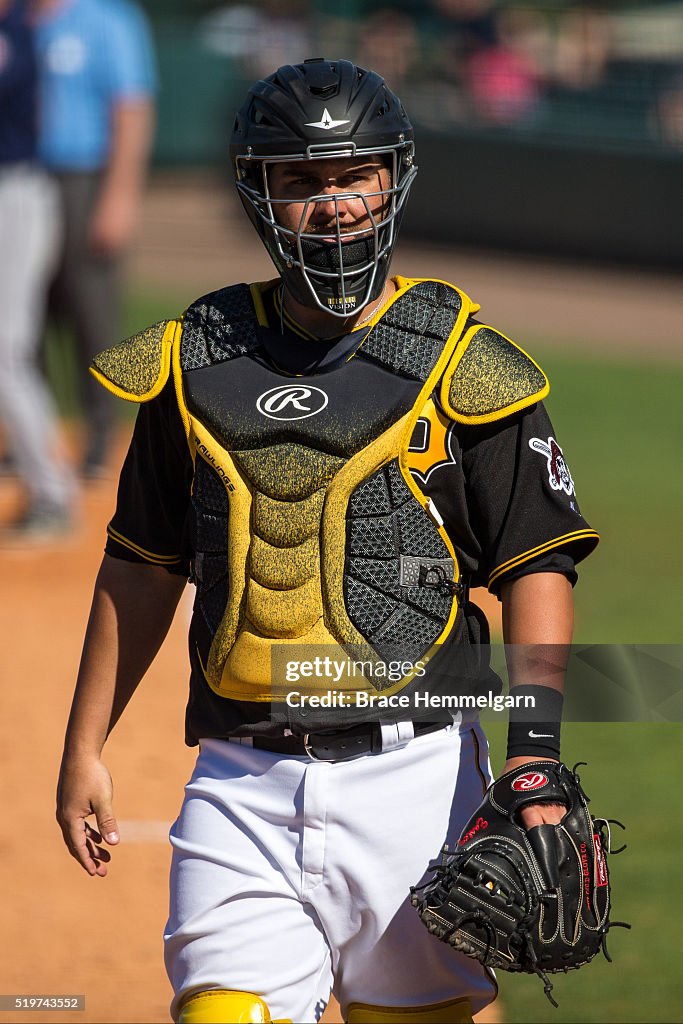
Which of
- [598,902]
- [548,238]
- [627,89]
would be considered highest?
[598,902]

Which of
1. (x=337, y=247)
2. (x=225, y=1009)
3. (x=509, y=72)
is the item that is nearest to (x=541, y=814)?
(x=225, y=1009)

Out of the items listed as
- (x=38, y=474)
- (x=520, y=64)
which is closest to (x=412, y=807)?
(x=38, y=474)

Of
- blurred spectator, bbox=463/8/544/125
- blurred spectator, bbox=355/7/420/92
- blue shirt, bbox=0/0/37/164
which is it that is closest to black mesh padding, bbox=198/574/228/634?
blue shirt, bbox=0/0/37/164

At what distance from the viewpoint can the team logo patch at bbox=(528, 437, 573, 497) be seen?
2.87m

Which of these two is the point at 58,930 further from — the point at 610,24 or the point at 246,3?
the point at 246,3

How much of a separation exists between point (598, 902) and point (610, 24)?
782 inches

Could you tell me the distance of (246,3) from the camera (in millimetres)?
27641

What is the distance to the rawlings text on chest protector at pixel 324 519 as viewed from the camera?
2807mm

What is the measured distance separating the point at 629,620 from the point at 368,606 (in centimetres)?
Result: 493

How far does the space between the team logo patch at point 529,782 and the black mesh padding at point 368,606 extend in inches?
14.6

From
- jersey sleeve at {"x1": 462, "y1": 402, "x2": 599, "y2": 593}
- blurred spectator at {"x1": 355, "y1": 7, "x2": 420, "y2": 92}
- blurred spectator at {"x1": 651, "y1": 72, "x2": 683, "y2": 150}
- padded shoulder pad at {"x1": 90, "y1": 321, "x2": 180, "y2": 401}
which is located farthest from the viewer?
blurred spectator at {"x1": 355, "y1": 7, "x2": 420, "y2": 92}

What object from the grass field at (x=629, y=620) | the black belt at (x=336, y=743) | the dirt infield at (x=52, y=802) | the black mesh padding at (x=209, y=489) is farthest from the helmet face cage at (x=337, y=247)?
the dirt infield at (x=52, y=802)

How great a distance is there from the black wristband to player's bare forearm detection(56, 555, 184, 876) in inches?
30.4

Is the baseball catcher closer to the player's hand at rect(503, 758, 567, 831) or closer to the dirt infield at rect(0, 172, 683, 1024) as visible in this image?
the player's hand at rect(503, 758, 567, 831)
